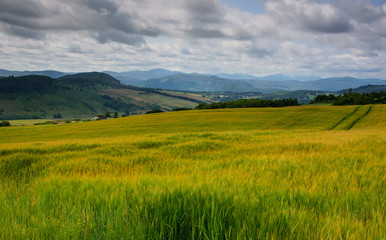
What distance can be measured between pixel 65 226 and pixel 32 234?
0.25 metres

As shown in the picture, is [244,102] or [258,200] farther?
[244,102]

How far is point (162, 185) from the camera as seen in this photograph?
2414mm

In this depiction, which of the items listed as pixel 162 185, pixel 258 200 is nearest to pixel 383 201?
pixel 258 200

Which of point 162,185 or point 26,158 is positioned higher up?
point 162,185

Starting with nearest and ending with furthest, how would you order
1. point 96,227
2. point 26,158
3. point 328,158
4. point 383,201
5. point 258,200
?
point 96,227 < point 258,200 < point 383,201 < point 328,158 < point 26,158

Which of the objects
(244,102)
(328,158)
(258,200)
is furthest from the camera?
(244,102)

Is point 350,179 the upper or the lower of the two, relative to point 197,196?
lower

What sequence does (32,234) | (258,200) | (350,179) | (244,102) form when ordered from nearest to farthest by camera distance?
(32,234), (258,200), (350,179), (244,102)

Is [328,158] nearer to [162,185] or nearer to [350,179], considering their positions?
[350,179]

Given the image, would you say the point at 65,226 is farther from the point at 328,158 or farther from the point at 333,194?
the point at 328,158

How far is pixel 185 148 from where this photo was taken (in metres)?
6.65

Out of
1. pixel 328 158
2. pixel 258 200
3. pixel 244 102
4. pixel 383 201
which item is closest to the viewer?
pixel 258 200

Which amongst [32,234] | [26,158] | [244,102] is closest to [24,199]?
[32,234]

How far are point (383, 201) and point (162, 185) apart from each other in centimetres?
242
